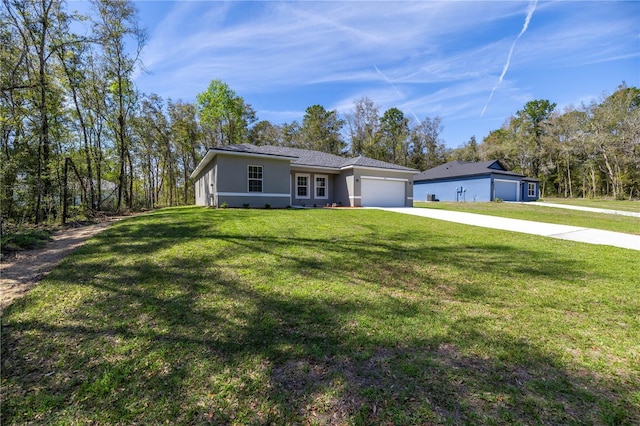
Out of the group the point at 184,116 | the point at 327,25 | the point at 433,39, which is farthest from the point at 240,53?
the point at 184,116

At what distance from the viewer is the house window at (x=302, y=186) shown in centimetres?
1680

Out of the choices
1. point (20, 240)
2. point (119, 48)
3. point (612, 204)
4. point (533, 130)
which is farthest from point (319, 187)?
point (533, 130)

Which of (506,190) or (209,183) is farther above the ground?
(209,183)

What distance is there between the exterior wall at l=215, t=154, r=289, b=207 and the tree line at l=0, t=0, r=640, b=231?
223 inches

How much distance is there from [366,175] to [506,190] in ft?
53.9

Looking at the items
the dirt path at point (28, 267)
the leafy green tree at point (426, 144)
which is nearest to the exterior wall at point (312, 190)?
the dirt path at point (28, 267)

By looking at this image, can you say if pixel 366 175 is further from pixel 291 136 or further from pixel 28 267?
pixel 291 136

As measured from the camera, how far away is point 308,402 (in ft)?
6.00

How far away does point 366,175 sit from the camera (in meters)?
16.7

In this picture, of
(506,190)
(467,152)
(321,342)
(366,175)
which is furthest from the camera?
(467,152)

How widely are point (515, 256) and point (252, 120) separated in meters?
31.9

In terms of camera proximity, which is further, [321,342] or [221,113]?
[221,113]

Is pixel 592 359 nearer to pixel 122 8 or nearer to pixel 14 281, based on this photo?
pixel 14 281

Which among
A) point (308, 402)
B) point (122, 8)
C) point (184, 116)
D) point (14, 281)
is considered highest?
point (122, 8)
